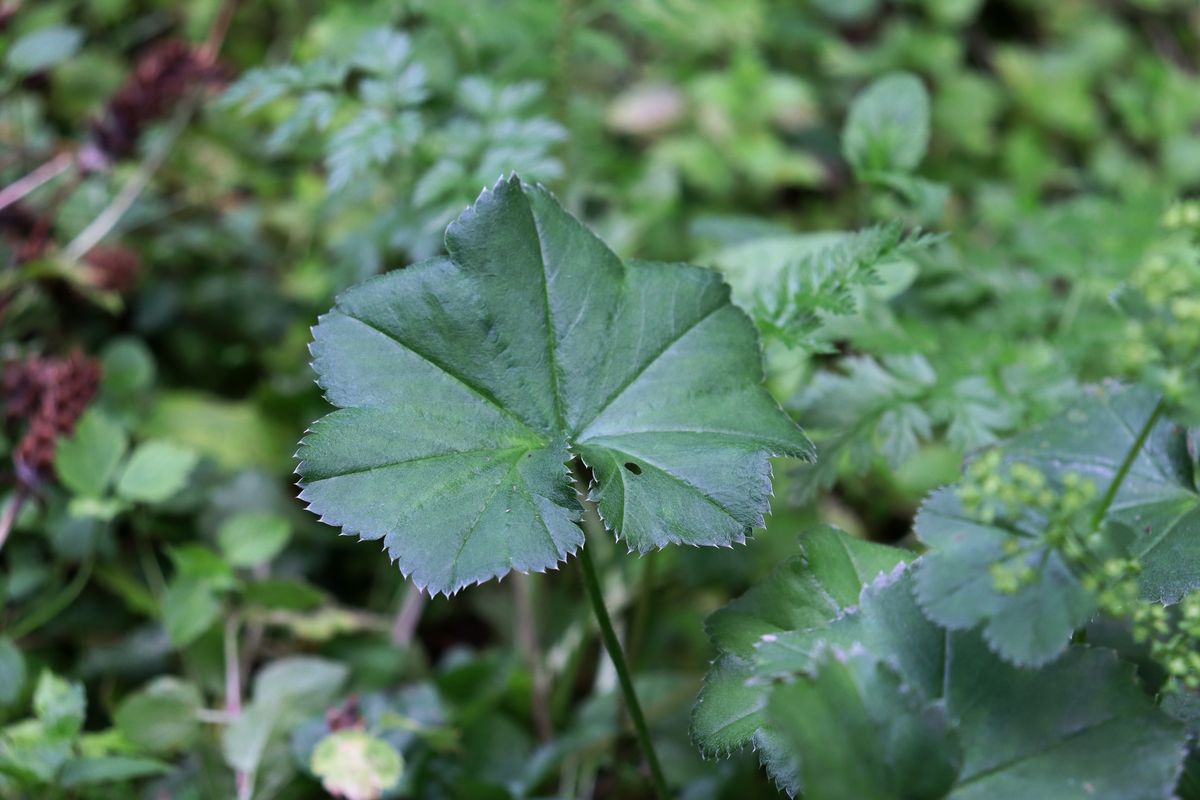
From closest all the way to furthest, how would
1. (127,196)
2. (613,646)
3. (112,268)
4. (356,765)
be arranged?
1. (613,646)
2. (356,765)
3. (112,268)
4. (127,196)

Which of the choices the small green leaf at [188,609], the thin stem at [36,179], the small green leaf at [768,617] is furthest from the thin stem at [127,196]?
the small green leaf at [768,617]

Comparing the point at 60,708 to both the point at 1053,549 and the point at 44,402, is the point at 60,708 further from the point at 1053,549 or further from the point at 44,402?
the point at 1053,549

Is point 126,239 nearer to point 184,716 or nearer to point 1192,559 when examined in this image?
point 184,716

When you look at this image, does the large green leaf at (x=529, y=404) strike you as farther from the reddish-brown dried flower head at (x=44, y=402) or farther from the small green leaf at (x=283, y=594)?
the reddish-brown dried flower head at (x=44, y=402)

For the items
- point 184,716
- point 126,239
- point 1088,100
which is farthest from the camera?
point 1088,100

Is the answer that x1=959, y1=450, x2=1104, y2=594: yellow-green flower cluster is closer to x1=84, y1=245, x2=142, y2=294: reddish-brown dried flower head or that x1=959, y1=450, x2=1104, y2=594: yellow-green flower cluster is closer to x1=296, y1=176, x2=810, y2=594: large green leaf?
x1=296, y1=176, x2=810, y2=594: large green leaf

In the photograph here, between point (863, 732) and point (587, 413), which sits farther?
point (587, 413)

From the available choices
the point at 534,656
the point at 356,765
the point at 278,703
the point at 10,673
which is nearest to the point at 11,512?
the point at 10,673

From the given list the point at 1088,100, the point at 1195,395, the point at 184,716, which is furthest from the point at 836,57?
the point at 184,716
